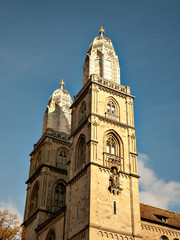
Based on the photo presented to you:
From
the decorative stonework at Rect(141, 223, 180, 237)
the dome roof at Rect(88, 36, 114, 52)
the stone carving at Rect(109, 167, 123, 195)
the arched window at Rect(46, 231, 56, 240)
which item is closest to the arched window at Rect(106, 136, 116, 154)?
the stone carving at Rect(109, 167, 123, 195)

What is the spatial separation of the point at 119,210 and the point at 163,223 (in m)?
7.04

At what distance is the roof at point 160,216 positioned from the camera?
42.6 metres

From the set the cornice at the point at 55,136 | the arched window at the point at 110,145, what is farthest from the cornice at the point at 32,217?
the arched window at the point at 110,145

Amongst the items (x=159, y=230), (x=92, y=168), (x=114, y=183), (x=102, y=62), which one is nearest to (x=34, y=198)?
(x=92, y=168)

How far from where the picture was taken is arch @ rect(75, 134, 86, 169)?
1690 inches

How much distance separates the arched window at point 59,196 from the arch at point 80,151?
35.0 feet

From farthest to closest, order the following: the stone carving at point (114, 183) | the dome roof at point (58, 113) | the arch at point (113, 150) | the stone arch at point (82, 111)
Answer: the dome roof at point (58, 113), the stone arch at point (82, 111), the arch at point (113, 150), the stone carving at point (114, 183)

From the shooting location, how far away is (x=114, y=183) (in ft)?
129

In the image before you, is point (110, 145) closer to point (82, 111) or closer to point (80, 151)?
point (80, 151)

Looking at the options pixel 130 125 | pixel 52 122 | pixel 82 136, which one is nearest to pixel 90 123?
pixel 82 136

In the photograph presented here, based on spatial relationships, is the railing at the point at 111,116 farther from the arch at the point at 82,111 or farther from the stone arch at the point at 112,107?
the arch at the point at 82,111

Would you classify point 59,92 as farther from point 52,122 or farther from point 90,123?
point 90,123

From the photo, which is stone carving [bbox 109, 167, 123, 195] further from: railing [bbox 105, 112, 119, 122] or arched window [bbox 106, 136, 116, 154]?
railing [bbox 105, 112, 119, 122]

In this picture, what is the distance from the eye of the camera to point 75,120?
156 ft
